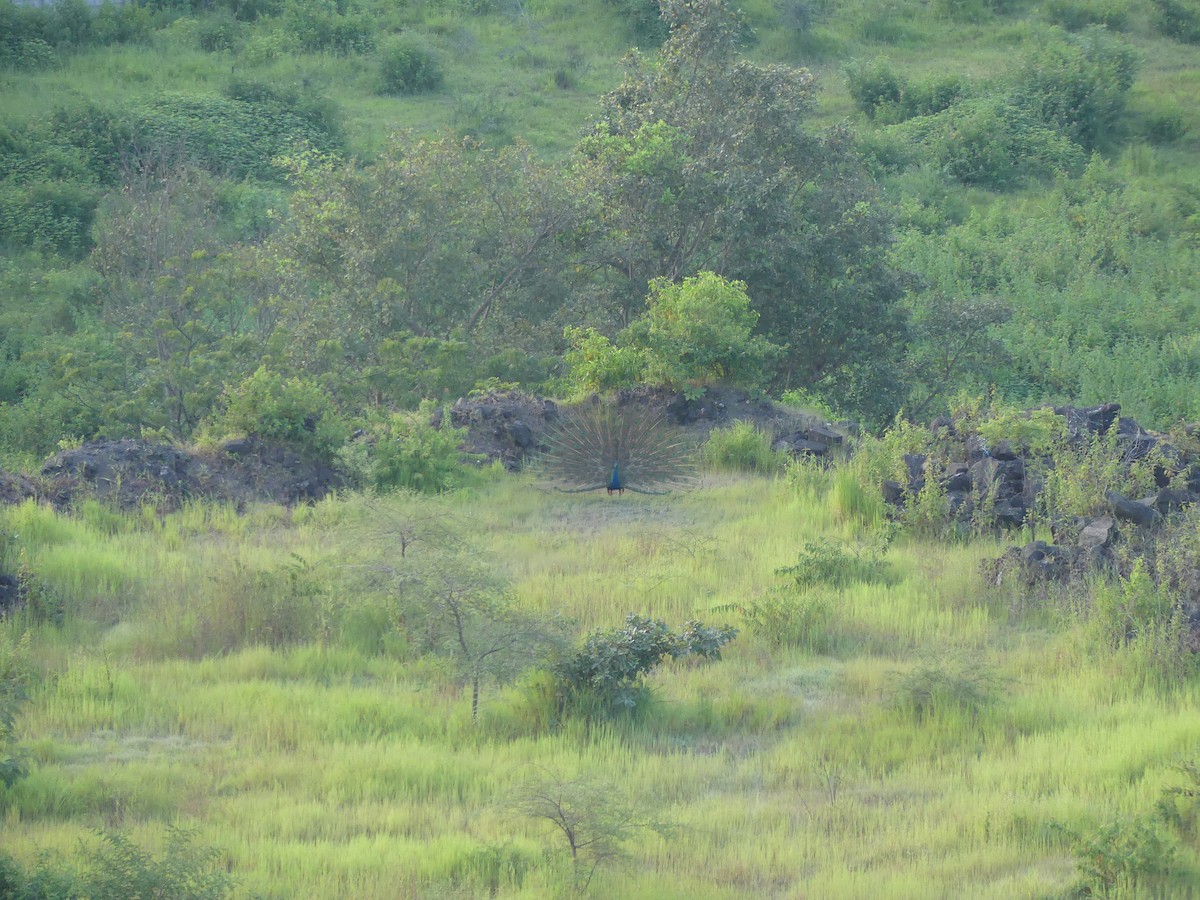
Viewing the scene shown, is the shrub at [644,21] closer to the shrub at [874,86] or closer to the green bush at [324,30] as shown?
the shrub at [874,86]

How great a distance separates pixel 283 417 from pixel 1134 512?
8.09 metres

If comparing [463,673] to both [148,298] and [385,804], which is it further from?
[148,298]

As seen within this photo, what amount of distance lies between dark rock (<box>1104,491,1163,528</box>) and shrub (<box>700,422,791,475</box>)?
16.3ft

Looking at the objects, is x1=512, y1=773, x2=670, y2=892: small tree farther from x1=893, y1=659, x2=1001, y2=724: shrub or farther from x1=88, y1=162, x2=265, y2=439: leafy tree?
x1=88, y1=162, x2=265, y2=439: leafy tree

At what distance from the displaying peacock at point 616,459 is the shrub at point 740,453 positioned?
282 millimetres

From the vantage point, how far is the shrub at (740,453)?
15.8 metres

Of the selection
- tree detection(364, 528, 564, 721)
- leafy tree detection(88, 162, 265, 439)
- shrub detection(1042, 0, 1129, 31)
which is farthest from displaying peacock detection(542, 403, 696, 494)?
shrub detection(1042, 0, 1129, 31)

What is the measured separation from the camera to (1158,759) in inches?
284

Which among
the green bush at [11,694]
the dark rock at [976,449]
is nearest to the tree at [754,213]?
the dark rock at [976,449]

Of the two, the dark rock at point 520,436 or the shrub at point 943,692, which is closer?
the shrub at point 943,692

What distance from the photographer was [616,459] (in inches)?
588

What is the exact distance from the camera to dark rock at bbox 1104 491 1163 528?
36.2ft

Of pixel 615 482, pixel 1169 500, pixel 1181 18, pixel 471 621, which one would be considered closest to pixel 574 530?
pixel 615 482

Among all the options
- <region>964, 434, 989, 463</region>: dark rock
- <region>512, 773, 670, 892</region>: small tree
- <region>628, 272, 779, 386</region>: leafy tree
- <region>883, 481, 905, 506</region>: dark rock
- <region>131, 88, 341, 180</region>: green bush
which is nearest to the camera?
<region>512, 773, 670, 892</region>: small tree
